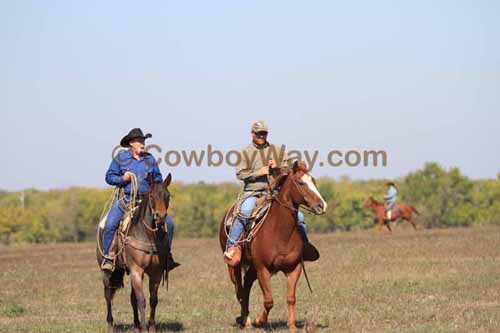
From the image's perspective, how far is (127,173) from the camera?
12602 millimetres

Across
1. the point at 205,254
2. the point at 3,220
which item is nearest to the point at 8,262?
the point at 205,254

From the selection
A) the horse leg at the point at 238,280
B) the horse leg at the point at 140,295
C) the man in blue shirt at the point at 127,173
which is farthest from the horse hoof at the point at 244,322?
the horse leg at the point at 140,295

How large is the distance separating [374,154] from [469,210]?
33.7 m

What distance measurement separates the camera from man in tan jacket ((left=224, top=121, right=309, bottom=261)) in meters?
12.7

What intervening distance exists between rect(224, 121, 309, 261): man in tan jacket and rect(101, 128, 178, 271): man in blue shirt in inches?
34.3

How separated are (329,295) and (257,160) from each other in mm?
4977

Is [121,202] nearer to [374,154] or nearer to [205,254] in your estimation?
[374,154]

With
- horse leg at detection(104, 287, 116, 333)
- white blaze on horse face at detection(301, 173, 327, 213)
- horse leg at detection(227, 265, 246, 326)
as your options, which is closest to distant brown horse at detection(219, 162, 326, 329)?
white blaze on horse face at detection(301, 173, 327, 213)

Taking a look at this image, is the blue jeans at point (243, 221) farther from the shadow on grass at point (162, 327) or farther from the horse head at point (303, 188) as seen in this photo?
the shadow on grass at point (162, 327)

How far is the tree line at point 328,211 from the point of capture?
193 ft

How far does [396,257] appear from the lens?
24562 millimetres

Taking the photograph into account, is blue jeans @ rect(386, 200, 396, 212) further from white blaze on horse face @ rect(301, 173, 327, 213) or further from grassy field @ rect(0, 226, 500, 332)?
white blaze on horse face @ rect(301, 173, 327, 213)

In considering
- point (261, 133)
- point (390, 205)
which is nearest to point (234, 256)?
point (261, 133)

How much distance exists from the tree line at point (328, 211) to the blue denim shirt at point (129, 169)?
1773 inches
